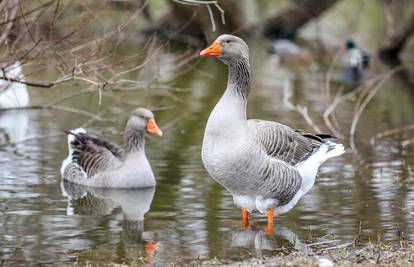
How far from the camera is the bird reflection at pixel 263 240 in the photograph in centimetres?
702

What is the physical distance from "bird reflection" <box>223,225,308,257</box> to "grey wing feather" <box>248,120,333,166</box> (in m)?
0.65

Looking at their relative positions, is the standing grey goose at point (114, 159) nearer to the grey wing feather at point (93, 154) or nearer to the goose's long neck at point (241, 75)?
the grey wing feather at point (93, 154)

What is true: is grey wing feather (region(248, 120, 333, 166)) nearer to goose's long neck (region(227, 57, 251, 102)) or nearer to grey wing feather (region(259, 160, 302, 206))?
grey wing feather (region(259, 160, 302, 206))

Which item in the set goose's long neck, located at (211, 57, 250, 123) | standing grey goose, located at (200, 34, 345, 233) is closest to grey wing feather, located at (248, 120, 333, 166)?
standing grey goose, located at (200, 34, 345, 233)

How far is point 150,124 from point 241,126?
2.92 metres

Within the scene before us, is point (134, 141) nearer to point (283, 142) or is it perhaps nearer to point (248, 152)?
point (283, 142)

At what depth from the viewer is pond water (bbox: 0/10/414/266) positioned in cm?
703

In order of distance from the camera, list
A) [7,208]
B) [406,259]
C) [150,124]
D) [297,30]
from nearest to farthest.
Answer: [406,259] → [7,208] → [150,124] → [297,30]

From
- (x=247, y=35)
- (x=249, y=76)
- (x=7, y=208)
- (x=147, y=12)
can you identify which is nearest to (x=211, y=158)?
(x=249, y=76)

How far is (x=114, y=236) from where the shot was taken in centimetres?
748

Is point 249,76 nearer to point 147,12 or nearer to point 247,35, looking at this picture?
point 147,12

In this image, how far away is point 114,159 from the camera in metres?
10.2

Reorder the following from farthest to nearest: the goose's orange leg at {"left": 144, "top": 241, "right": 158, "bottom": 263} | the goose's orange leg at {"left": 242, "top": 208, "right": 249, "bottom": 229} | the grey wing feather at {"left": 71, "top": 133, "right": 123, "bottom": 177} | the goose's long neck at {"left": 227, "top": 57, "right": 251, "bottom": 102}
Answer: the grey wing feather at {"left": 71, "top": 133, "right": 123, "bottom": 177}, the goose's orange leg at {"left": 242, "top": 208, "right": 249, "bottom": 229}, the goose's long neck at {"left": 227, "top": 57, "right": 251, "bottom": 102}, the goose's orange leg at {"left": 144, "top": 241, "right": 158, "bottom": 263}

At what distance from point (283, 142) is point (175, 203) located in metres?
1.70
